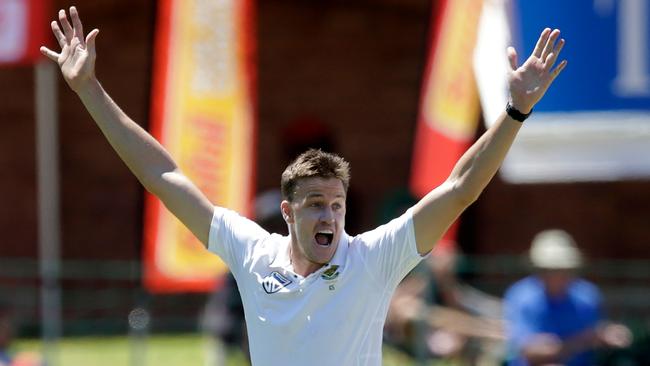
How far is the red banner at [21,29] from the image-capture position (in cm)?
1002

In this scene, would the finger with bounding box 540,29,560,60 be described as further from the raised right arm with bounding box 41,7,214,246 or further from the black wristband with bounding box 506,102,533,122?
the raised right arm with bounding box 41,7,214,246

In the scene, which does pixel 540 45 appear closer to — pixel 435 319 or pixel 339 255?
pixel 339 255

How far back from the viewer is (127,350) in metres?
14.1

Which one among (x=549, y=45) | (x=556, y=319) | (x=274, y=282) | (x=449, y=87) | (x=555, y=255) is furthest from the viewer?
(x=449, y=87)

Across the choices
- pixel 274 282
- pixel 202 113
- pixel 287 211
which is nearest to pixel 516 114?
pixel 287 211

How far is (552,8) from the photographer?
282 inches

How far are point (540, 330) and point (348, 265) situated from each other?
4740mm

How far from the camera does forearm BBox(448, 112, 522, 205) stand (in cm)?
479

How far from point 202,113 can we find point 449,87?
2141 mm

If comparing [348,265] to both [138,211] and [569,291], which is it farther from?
[138,211]

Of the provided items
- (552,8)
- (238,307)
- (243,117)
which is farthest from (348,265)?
(243,117)

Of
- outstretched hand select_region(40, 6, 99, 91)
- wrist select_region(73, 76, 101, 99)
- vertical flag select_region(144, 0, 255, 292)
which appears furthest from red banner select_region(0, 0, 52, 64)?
wrist select_region(73, 76, 101, 99)

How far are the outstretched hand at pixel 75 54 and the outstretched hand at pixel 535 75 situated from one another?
1.61m

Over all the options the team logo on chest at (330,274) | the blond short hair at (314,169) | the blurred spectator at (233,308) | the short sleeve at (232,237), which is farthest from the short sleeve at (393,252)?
the blurred spectator at (233,308)
